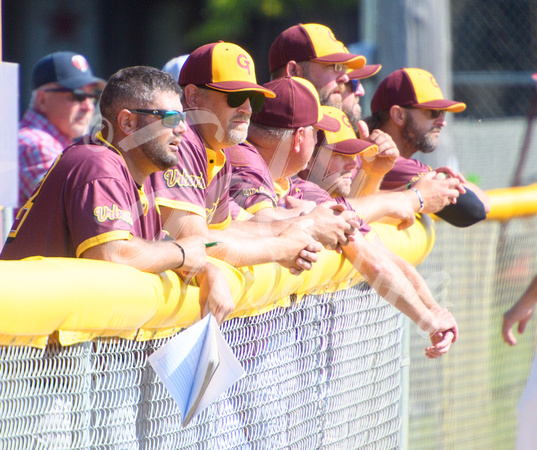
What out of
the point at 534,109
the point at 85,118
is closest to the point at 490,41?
the point at 534,109

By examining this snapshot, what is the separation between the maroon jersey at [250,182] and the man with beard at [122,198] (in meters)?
0.49

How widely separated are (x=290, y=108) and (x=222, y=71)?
1.24 ft

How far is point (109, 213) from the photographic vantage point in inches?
83.8

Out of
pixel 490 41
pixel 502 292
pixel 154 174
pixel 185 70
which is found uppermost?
pixel 185 70

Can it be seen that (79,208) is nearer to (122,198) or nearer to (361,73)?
(122,198)

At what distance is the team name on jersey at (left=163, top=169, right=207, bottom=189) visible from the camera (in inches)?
103

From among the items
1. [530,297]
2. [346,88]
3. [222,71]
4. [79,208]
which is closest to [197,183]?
[222,71]

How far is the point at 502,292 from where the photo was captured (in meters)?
4.71

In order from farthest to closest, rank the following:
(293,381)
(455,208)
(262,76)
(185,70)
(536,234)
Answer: (262,76) → (536,234) → (455,208) → (185,70) → (293,381)

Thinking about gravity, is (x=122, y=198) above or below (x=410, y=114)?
above

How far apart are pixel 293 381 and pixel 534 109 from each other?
7.60 metres

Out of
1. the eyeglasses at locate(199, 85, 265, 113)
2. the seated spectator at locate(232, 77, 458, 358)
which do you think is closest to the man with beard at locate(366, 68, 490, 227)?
the seated spectator at locate(232, 77, 458, 358)

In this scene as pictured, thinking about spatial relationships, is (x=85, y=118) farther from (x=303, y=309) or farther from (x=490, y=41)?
(x=490, y=41)

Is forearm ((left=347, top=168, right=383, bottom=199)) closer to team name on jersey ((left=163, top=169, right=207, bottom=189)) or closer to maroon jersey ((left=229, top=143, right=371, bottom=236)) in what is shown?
maroon jersey ((left=229, top=143, right=371, bottom=236))
